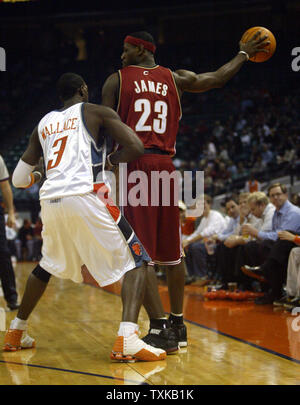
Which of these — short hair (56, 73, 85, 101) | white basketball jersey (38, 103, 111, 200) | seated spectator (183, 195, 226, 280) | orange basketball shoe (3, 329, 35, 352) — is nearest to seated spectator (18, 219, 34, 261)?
seated spectator (183, 195, 226, 280)

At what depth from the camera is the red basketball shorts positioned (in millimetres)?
3832

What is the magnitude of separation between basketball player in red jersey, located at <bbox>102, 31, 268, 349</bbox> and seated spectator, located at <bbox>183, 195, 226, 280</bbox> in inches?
183

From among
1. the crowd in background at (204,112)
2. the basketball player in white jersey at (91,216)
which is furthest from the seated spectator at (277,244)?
the crowd in background at (204,112)

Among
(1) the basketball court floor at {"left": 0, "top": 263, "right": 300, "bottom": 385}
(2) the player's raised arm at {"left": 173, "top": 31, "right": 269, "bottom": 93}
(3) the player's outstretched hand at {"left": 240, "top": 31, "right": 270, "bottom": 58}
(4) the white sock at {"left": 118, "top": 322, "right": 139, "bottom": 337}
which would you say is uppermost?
(3) the player's outstretched hand at {"left": 240, "top": 31, "right": 270, "bottom": 58}

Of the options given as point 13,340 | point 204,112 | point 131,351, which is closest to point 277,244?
point 131,351

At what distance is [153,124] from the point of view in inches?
154

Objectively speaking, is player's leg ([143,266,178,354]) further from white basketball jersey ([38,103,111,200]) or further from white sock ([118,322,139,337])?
white basketball jersey ([38,103,111,200])

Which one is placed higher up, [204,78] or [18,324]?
[204,78]

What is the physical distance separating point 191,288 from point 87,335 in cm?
398

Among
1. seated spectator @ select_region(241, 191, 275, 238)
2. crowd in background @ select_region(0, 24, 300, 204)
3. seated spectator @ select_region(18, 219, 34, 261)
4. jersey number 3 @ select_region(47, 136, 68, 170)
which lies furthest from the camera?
seated spectator @ select_region(18, 219, 34, 261)

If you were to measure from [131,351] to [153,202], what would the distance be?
994mm

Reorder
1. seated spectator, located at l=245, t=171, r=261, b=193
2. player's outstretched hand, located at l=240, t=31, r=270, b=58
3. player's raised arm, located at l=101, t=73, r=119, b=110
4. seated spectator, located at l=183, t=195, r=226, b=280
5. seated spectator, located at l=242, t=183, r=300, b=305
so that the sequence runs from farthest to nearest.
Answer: seated spectator, located at l=245, t=171, r=261, b=193 < seated spectator, located at l=183, t=195, r=226, b=280 < seated spectator, located at l=242, t=183, r=300, b=305 < player's outstretched hand, located at l=240, t=31, r=270, b=58 < player's raised arm, located at l=101, t=73, r=119, b=110

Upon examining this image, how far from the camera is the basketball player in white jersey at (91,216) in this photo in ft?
11.3

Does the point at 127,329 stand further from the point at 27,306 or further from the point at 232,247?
the point at 232,247
